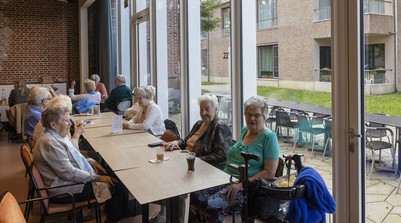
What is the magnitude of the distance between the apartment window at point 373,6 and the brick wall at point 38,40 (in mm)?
10938

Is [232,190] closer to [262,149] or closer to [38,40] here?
[262,149]

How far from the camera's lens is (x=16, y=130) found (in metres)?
7.95

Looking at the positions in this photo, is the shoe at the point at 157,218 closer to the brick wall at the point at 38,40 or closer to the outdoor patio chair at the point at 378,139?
the outdoor patio chair at the point at 378,139

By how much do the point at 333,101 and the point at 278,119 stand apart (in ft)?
3.15

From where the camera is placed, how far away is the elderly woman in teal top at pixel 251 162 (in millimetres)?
2709

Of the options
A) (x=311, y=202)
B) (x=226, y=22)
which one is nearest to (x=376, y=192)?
(x=311, y=202)

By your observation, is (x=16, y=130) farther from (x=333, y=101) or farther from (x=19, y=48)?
(x=333, y=101)

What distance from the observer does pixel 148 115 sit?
4.72 meters

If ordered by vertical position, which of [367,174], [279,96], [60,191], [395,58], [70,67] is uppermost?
[70,67]

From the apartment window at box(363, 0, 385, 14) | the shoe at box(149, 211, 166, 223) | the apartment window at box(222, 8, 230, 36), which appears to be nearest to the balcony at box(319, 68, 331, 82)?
the apartment window at box(363, 0, 385, 14)

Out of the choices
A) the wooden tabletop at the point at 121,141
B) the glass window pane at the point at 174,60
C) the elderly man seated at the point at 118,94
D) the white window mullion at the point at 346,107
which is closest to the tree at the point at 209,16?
the glass window pane at the point at 174,60

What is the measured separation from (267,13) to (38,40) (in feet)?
31.9

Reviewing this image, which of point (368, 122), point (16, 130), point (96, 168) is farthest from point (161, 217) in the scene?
point (16, 130)

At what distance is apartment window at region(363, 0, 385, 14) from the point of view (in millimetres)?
2455
